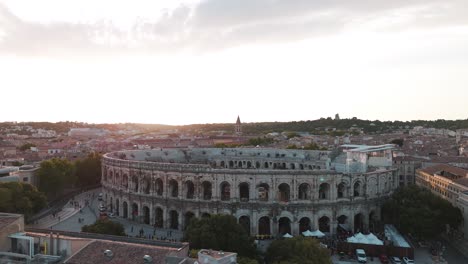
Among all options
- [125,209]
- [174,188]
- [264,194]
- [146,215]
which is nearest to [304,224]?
[264,194]

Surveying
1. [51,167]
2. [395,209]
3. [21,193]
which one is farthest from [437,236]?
[51,167]

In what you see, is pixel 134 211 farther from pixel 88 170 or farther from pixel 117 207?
pixel 88 170

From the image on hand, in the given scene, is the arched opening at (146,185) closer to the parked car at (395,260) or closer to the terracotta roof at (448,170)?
the parked car at (395,260)

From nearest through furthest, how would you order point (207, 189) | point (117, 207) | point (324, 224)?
point (324, 224), point (207, 189), point (117, 207)

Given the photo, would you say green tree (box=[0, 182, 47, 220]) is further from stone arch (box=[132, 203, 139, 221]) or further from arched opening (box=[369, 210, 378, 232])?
arched opening (box=[369, 210, 378, 232])

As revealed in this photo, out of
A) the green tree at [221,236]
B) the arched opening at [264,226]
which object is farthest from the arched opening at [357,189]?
the green tree at [221,236]
